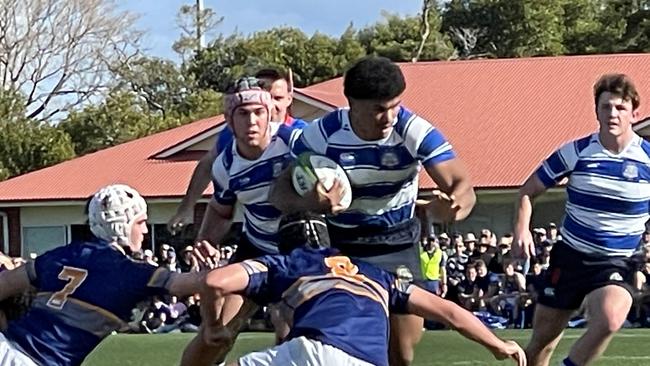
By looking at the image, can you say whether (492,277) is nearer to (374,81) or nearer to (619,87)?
(619,87)

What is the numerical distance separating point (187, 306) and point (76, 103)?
3637cm

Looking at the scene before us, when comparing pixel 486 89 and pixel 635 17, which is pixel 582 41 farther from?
pixel 486 89

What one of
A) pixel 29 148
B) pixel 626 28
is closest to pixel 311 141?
pixel 29 148

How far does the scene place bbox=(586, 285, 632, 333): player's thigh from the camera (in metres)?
8.45

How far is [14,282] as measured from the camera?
6.52 metres

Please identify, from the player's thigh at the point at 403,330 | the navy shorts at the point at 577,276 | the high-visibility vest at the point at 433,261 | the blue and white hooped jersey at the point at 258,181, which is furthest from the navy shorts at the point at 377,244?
the high-visibility vest at the point at 433,261

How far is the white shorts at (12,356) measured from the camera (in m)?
6.27

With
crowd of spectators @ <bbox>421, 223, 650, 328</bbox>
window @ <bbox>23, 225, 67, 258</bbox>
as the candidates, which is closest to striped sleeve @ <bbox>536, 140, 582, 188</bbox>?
crowd of spectators @ <bbox>421, 223, 650, 328</bbox>

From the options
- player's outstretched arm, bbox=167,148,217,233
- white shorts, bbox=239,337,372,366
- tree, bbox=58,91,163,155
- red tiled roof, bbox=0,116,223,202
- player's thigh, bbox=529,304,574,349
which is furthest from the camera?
tree, bbox=58,91,163,155

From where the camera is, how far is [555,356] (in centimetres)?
1266

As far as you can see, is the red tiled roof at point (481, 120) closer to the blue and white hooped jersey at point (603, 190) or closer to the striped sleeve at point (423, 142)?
the blue and white hooped jersey at point (603, 190)

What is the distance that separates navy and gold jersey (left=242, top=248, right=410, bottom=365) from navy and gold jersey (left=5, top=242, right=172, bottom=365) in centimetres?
69

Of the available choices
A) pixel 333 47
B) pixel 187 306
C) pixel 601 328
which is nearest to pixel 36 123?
pixel 333 47

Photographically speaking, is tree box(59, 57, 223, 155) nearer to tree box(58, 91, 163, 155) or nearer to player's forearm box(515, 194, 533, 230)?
tree box(58, 91, 163, 155)
